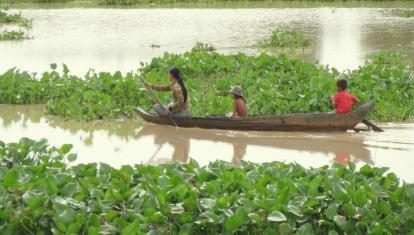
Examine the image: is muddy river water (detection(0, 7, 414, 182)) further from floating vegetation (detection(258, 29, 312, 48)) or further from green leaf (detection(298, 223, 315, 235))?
green leaf (detection(298, 223, 315, 235))

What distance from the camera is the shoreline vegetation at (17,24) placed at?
1875 centimetres

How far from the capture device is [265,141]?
8305mm

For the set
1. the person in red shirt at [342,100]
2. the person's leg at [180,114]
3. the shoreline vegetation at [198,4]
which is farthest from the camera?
the shoreline vegetation at [198,4]

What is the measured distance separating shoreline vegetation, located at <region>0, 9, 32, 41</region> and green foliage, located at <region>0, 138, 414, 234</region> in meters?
14.4

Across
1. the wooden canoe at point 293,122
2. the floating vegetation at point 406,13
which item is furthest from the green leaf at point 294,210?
the floating vegetation at point 406,13

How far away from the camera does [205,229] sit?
4.68 metres

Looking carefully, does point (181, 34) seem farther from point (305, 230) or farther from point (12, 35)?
point (305, 230)

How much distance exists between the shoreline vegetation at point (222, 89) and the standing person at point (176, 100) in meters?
0.51

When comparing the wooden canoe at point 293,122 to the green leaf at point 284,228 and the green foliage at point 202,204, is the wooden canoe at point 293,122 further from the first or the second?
the green leaf at point 284,228

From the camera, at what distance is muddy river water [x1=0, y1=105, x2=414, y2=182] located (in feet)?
24.6

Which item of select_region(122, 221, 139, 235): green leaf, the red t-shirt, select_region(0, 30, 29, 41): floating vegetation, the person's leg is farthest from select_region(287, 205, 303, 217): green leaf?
select_region(0, 30, 29, 41): floating vegetation

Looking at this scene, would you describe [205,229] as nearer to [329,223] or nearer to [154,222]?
[154,222]

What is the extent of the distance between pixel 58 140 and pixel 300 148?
2.94 m

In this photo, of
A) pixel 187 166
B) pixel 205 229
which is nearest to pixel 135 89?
pixel 187 166
